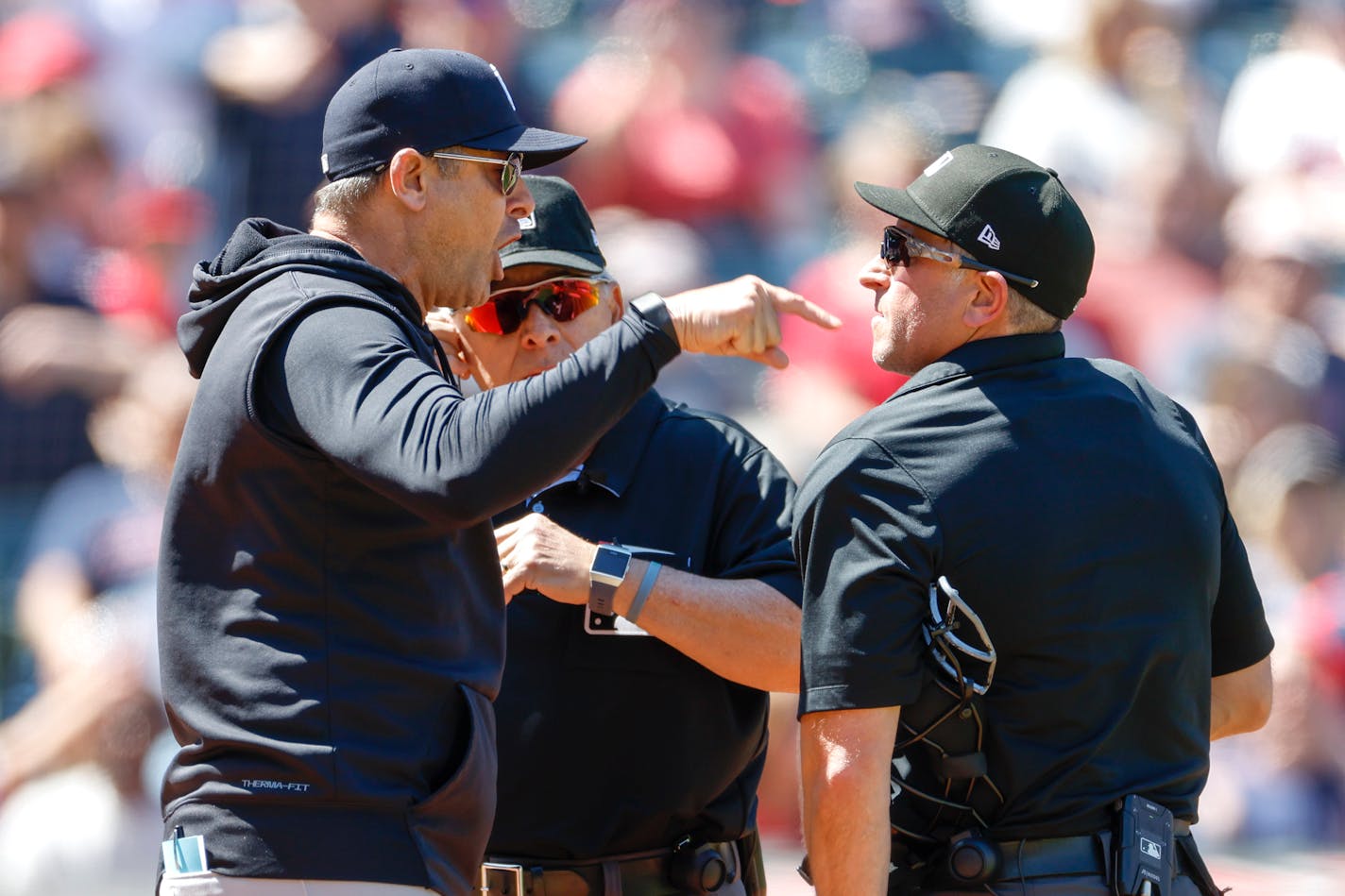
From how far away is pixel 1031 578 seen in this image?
198 centimetres

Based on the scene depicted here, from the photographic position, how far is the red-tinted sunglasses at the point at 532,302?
9.02 feet

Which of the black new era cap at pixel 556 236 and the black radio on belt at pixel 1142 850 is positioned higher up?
the black new era cap at pixel 556 236

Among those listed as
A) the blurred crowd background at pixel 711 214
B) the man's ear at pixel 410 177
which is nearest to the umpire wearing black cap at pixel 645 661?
the man's ear at pixel 410 177

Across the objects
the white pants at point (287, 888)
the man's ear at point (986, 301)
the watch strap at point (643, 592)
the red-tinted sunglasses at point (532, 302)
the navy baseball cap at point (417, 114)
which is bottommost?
the white pants at point (287, 888)

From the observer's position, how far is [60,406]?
6047mm

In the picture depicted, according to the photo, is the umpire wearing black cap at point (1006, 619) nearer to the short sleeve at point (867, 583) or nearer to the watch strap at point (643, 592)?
the short sleeve at point (867, 583)

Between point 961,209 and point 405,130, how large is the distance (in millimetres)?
750

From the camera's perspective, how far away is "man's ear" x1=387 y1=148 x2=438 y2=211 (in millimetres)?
1923

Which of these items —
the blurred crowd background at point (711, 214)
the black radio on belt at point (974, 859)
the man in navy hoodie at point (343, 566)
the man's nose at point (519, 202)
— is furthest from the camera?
the blurred crowd background at point (711, 214)

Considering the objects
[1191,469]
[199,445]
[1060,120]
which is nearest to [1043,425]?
[1191,469]

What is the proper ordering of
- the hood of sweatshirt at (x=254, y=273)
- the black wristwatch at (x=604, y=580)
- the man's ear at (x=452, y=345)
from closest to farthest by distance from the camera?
the hood of sweatshirt at (x=254, y=273)
the black wristwatch at (x=604, y=580)
the man's ear at (x=452, y=345)

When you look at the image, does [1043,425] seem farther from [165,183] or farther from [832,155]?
[165,183]

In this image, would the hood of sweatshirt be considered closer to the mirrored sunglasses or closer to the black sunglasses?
the mirrored sunglasses

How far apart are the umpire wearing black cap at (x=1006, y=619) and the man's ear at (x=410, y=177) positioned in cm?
63
